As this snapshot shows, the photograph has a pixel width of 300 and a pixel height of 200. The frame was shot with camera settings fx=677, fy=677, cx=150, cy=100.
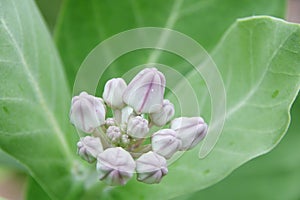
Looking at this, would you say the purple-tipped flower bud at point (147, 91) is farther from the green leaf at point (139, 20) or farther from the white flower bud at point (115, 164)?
the green leaf at point (139, 20)

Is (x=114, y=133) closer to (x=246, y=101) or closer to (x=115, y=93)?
(x=115, y=93)

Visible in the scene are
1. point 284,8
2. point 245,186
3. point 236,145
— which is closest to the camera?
point 236,145

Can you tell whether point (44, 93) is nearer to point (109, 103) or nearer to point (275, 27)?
point (109, 103)

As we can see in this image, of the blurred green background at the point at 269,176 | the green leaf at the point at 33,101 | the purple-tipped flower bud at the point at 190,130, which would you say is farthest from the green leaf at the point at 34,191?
the purple-tipped flower bud at the point at 190,130

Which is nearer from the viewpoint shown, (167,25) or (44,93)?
(44,93)

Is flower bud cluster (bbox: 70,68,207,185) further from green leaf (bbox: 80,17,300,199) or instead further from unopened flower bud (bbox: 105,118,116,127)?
green leaf (bbox: 80,17,300,199)

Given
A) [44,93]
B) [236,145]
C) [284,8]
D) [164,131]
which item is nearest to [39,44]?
[44,93]

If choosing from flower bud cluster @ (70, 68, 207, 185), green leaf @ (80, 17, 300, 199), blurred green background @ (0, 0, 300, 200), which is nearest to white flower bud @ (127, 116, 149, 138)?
flower bud cluster @ (70, 68, 207, 185)
